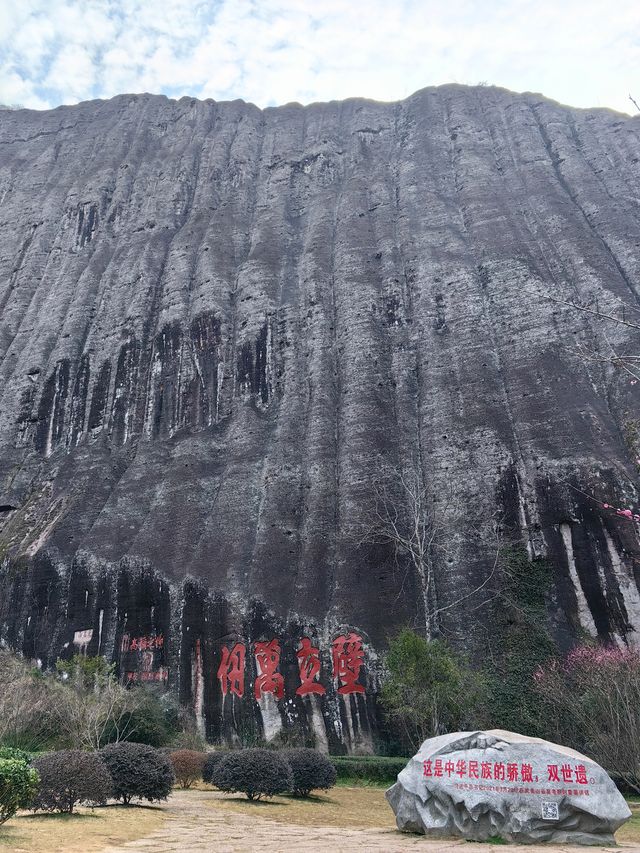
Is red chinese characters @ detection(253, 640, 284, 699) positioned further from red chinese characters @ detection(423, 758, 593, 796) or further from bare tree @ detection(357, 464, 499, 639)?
red chinese characters @ detection(423, 758, 593, 796)

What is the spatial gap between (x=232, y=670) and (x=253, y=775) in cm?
1084

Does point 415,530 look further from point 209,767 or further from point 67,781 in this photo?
point 67,781

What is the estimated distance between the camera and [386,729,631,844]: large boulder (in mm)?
8758

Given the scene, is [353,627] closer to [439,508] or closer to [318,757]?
[439,508]

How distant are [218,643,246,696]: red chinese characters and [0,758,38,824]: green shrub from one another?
1590 centimetres

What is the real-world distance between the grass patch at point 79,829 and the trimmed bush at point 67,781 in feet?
0.75

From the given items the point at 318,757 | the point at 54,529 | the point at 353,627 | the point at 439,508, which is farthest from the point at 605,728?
the point at 54,529

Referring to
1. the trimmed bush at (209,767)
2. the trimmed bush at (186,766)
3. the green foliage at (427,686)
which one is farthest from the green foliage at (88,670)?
the green foliage at (427,686)

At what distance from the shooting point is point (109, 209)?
4553cm

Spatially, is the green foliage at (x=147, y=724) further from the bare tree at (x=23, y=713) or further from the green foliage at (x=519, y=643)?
the green foliage at (x=519, y=643)

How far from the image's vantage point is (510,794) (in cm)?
902

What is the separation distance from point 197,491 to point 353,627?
10.1m

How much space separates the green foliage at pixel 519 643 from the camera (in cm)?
1975

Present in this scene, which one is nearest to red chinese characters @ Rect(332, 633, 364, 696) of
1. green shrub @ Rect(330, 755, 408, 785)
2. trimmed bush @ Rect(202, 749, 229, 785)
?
green shrub @ Rect(330, 755, 408, 785)
